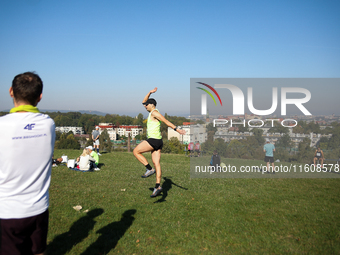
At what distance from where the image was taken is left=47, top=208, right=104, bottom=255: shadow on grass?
4.22 meters

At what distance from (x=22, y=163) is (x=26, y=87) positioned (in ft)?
2.38

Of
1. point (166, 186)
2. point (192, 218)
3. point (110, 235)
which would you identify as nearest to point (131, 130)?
point (166, 186)

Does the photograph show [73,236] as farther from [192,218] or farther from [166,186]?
[166,186]

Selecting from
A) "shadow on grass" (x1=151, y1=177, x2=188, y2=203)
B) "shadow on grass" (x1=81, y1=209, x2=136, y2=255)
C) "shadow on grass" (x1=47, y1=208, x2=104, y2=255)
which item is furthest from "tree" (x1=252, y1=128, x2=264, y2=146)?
"shadow on grass" (x1=47, y1=208, x2=104, y2=255)

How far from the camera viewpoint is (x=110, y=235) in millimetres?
4836

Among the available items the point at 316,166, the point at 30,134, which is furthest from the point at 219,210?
the point at 316,166

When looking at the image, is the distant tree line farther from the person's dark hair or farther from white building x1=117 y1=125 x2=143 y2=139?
white building x1=117 y1=125 x2=143 y2=139

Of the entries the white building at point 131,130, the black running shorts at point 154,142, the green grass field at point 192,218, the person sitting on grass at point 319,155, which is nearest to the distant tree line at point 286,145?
the person sitting on grass at point 319,155

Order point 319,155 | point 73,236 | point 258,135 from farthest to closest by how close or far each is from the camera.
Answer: point 258,135, point 319,155, point 73,236

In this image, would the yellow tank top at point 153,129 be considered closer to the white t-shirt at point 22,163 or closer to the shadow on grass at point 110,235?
the shadow on grass at point 110,235

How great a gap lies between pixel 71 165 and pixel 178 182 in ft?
18.1

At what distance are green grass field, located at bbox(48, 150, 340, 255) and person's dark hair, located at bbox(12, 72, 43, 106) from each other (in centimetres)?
293

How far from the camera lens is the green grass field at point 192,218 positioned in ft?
14.8

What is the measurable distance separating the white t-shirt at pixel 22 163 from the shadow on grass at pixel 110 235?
2230 millimetres
